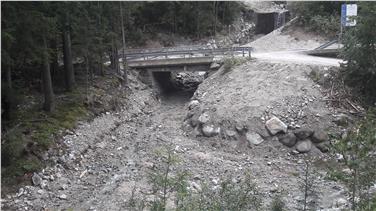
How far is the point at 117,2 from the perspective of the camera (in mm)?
32781

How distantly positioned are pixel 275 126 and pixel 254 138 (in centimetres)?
136

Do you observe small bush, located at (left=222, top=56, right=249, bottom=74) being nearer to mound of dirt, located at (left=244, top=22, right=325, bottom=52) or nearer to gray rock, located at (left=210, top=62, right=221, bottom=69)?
gray rock, located at (left=210, top=62, right=221, bottom=69)

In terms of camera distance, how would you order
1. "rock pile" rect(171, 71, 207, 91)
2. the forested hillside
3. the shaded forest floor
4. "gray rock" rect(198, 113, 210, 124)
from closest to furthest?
the shaded forest floor < the forested hillside < "gray rock" rect(198, 113, 210, 124) < "rock pile" rect(171, 71, 207, 91)

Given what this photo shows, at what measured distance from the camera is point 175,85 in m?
40.8

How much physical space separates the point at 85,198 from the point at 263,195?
741 centimetres

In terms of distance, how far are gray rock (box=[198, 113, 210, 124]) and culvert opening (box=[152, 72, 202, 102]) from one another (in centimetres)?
937

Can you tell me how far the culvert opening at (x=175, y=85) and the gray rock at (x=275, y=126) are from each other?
12.4 m

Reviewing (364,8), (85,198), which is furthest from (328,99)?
(85,198)

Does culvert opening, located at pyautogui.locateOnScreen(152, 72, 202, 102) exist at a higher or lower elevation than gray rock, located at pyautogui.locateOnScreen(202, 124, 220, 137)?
higher

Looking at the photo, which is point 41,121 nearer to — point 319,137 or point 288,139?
point 288,139

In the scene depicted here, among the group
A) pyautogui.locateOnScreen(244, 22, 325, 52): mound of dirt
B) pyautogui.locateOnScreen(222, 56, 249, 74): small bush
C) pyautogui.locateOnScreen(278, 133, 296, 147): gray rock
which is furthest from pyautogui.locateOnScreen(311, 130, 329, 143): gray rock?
pyautogui.locateOnScreen(244, 22, 325, 52): mound of dirt

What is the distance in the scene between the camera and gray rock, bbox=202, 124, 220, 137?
25947 millimetres

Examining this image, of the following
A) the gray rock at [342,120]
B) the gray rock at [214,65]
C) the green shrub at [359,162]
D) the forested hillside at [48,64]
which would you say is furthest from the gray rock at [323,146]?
the forested hillside at [48,64]

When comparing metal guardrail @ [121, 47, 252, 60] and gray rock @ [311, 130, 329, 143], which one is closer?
gray rock @ [311, 130, 329, 143]
